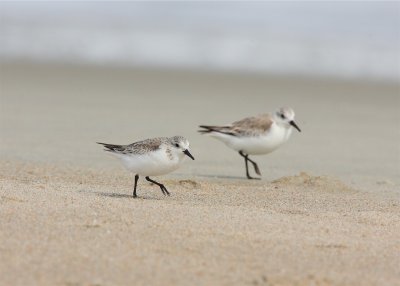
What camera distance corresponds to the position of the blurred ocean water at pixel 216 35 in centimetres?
1844

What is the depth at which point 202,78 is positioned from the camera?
16.6 meters

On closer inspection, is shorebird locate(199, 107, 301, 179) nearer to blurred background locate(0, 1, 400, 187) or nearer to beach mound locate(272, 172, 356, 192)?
blurred background locate(0, 1, 400, 187)

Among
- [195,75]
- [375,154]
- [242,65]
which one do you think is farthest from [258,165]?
[242,65]

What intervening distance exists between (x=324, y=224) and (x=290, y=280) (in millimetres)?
1441

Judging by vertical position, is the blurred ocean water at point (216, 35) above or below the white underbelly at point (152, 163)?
above

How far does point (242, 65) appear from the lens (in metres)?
18.5

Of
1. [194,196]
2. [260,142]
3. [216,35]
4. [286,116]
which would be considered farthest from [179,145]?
[216,35]

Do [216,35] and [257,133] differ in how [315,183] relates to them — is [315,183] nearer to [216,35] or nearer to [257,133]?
[257,133]

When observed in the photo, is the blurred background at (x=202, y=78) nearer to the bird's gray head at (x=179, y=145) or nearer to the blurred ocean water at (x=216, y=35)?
the blurred ocean water at (x=216, y=35)

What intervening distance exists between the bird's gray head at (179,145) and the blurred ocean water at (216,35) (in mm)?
11214

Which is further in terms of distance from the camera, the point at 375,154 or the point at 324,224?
the point at 375,154

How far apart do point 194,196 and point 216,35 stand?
44.6 feet

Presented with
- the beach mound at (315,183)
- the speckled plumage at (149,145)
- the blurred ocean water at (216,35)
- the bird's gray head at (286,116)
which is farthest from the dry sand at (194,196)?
the blurred ocean water at (216,35)

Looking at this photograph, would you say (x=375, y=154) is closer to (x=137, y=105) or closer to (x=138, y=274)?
(x=137, y=105)
